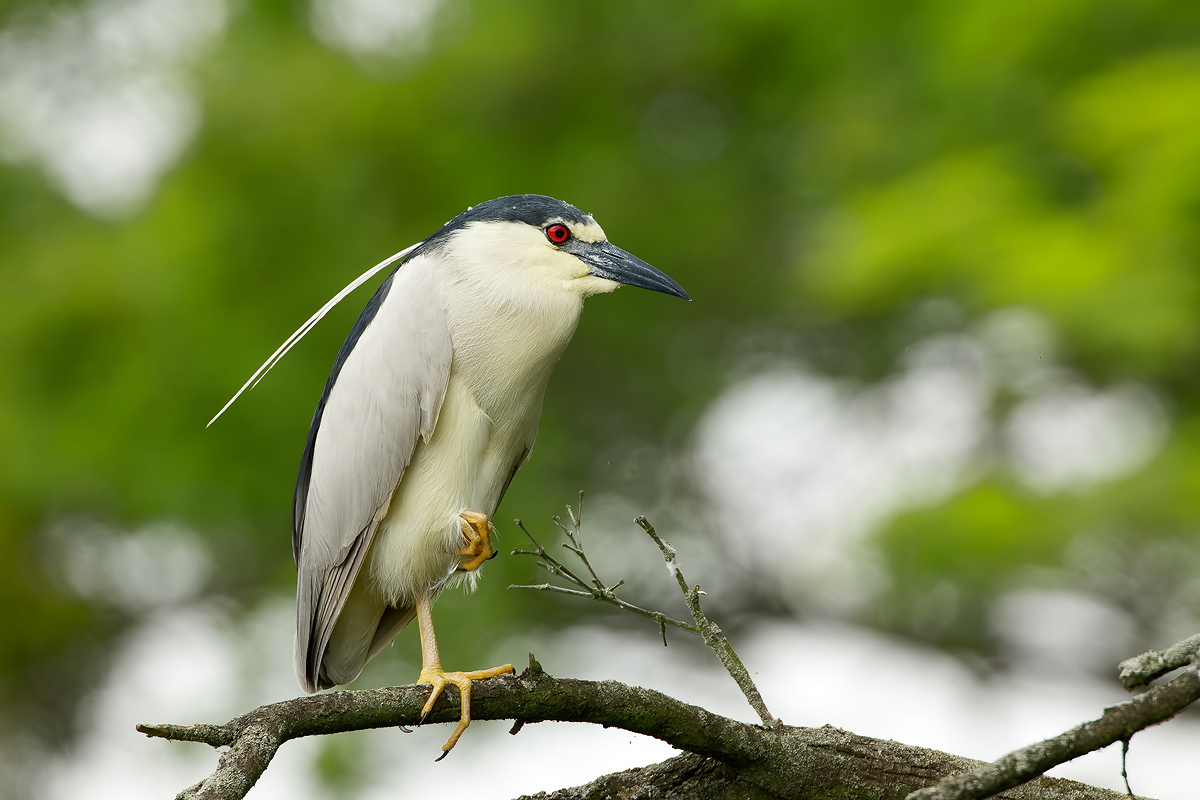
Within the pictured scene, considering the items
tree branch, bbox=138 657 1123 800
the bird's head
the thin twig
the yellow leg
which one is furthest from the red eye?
tree branch, bbox=138 657 1123 800

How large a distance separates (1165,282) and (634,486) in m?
4.01

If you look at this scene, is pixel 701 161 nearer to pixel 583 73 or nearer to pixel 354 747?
pixel 583 73

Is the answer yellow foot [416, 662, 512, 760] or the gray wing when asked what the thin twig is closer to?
yellow foot [416, 662, 512, 760]

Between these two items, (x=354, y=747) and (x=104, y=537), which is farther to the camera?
(x=104, y=537)

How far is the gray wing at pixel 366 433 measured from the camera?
3012 millimetres

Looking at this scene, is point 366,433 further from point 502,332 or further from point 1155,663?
point 1155,663

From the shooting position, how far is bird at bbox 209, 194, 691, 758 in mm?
2990

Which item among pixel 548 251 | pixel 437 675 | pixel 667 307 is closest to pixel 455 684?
pixel 437 675

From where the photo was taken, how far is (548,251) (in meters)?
3.10

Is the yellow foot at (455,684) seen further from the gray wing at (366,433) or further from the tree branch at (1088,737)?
the tree branch at (1088,737)

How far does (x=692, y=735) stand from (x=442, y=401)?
4.02ft

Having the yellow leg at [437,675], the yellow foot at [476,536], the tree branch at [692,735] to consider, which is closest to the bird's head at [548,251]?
the yellow foot at [476,536]

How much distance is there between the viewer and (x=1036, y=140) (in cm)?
465

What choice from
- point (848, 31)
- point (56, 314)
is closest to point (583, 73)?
point (848, 31)
